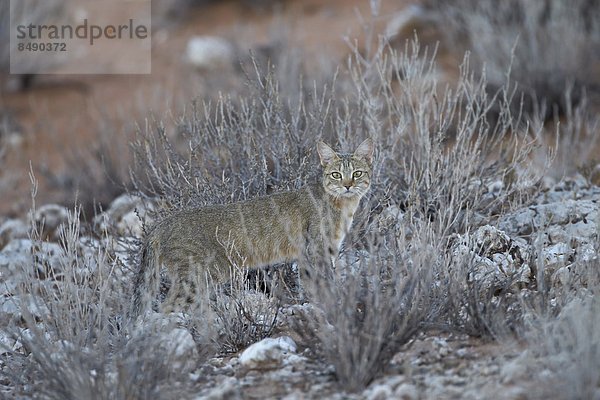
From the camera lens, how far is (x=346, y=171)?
575 centimetres

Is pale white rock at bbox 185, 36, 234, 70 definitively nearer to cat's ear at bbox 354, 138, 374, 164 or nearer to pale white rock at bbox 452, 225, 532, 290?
cat's ear at bbox 354, 138, 374, 164

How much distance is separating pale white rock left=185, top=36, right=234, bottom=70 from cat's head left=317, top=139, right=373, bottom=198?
7.43 meters

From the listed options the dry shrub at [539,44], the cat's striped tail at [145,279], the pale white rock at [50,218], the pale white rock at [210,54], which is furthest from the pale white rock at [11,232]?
the dry shrub at [539,44]

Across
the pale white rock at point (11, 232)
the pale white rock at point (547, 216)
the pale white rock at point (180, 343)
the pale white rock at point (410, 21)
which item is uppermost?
the pale white rock at point (410, 21)

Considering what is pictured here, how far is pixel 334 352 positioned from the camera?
4.36 metres

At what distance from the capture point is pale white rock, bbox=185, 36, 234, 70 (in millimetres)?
13273

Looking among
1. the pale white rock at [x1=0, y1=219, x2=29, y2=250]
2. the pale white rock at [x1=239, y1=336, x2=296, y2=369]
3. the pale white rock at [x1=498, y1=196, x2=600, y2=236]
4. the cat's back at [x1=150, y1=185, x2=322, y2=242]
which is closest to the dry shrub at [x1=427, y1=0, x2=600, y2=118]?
the pale white rock at [x1=498, y1=196, x2=600, y2=236]

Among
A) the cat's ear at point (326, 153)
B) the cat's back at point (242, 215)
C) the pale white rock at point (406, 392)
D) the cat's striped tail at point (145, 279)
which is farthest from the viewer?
the cat's ear at point (326, 153)

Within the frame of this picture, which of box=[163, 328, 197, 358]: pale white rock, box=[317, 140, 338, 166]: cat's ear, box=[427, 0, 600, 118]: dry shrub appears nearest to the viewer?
box=[163, 328, 197, 358]: pale white rock

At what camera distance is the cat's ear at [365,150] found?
5875 mm

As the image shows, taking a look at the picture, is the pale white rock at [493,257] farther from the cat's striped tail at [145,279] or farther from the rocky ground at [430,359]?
the cat's striped tail at [145,279]

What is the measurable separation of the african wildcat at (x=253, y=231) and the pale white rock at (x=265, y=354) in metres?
0.65

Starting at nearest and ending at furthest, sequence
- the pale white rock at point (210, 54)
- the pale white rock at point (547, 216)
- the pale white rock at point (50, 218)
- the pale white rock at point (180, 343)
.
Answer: the pale white rock at point (180, 343) < the pale white rock at point (547, 216) < the pale white rock at point (50, 218) < the pale white rock at point (210, 54)

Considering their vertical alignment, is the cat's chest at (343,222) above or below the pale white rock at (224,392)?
above
